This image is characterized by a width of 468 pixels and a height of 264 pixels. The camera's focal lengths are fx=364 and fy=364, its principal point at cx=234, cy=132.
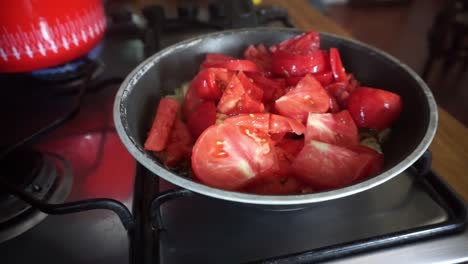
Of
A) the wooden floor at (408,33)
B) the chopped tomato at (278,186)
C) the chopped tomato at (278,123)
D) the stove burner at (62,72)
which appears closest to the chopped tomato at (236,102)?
the chopped tomato at (278,123)

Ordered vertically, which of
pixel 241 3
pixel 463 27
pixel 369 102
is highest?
pixel 241 3

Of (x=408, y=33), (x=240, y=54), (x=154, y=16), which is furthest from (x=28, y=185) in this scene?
(x=408, y=33)

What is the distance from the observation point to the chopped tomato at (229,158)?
0.46 meters

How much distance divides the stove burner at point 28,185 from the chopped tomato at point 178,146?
0.16 metres

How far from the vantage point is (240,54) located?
2.35 ft

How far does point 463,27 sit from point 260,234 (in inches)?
70.9

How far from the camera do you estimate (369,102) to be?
550 millimetres

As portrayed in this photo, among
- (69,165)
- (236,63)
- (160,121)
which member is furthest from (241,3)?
(69,165)

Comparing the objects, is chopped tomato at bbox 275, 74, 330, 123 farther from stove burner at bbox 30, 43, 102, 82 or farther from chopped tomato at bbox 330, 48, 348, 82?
stove burner at bbox 30, 43, 102, 82

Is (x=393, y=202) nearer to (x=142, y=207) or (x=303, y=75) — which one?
(x=303, y=75)

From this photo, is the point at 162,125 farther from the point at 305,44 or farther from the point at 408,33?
the point at 408,33

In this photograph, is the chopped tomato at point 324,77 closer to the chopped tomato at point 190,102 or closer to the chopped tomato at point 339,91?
the chopped tomato at point 339,91

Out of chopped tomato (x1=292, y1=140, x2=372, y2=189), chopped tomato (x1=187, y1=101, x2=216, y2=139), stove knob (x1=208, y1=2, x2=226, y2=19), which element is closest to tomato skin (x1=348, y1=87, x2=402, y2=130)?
chopped tomato (x1=292, y1=140, x2=372, y2=189)

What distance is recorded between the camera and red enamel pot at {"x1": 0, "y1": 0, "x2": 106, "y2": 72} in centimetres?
55
